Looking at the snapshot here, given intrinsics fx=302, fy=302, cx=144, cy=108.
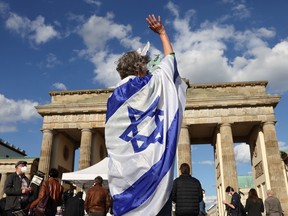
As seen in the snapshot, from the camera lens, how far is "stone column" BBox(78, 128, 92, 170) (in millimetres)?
Answer: 30431

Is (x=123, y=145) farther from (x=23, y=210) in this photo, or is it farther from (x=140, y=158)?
(x=23, y=210)

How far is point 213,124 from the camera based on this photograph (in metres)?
31.2

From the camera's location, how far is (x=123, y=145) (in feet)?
7.70

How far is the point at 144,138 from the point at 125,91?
17.3 inches

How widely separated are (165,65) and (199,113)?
95.3 ft

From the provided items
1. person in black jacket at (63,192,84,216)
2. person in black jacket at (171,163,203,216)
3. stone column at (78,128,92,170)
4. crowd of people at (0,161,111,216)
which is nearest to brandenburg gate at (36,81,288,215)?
stone column at (78,128,92,170)

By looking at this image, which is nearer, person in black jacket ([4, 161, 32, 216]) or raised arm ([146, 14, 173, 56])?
raised arm ([146, 14, 173, 56])

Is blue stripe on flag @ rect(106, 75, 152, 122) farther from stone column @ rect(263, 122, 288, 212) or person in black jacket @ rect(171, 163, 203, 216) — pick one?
stone column @ rect(263, 122, 288, 212)

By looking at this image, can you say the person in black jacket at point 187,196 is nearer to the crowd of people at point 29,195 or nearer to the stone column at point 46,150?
the crowd of people at point 29,195

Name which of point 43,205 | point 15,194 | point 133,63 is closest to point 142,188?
point 133,63

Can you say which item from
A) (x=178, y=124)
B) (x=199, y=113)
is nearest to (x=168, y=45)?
(x=178, y=124)

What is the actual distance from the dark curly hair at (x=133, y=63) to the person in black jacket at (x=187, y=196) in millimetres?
4789

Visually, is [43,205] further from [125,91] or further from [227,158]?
[227,158]

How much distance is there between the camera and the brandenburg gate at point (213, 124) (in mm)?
29188
